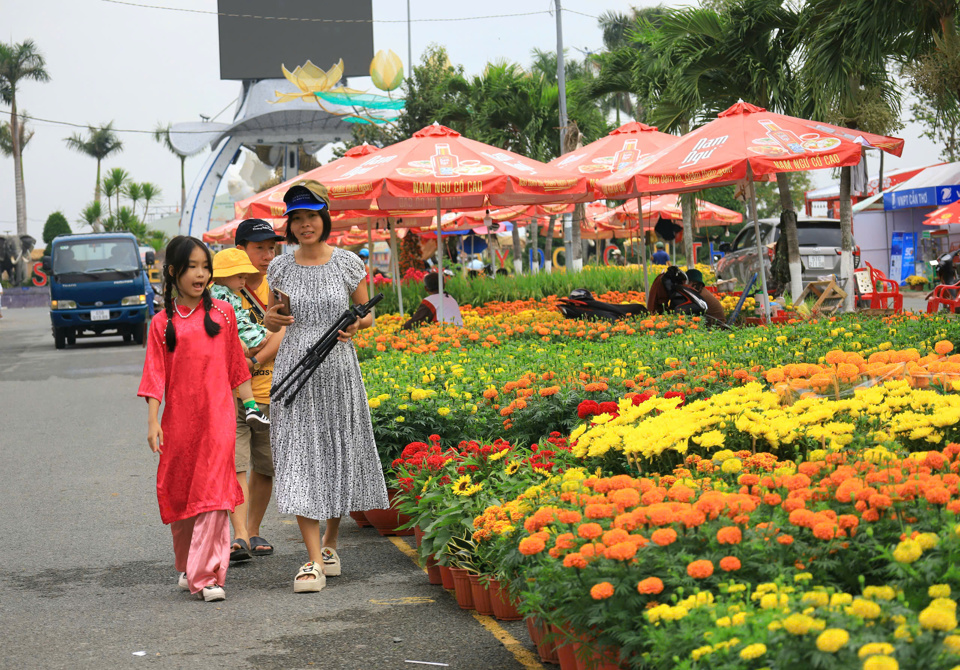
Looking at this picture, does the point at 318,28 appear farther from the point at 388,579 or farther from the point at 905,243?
the point at 388,579

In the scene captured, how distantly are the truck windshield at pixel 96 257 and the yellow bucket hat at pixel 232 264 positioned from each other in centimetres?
1883

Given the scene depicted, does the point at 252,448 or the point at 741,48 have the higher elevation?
the point at 741,48

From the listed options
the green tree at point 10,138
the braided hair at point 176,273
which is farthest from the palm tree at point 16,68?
the braided hair at point 176,273

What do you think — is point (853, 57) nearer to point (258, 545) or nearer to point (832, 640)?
point (258, 545)

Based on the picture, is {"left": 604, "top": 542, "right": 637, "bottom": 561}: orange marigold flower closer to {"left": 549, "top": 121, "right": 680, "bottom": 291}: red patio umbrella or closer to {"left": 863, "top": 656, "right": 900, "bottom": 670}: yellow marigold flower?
{"left": 863, "top": 656, "right": 900, "bottom": 670}: yellow marigold flower

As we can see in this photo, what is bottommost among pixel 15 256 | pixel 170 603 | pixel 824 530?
pixel 170 603

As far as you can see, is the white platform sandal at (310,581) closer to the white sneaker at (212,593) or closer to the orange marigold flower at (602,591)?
the white sneaker at (212,593)

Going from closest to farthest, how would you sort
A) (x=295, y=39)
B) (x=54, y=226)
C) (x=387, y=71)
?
1. (x=387, y=71)
2. (x=295, y=39)
3. (x=54, y=226)

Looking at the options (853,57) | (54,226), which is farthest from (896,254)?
(54,226)

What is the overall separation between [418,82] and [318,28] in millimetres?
26269

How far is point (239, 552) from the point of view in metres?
6.08

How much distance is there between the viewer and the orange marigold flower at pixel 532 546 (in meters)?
3.48

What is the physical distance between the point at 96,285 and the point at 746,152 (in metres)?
16.4

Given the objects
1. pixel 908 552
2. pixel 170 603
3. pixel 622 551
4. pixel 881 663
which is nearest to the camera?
pixel 881 663
